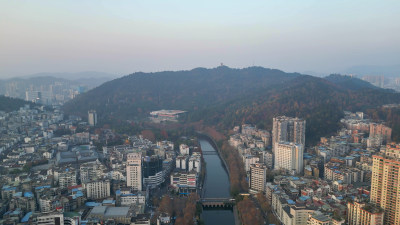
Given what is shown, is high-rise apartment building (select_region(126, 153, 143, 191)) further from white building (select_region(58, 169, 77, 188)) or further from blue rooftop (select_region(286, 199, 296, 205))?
blue rooftop (select_region(286, 199, 296, 205))

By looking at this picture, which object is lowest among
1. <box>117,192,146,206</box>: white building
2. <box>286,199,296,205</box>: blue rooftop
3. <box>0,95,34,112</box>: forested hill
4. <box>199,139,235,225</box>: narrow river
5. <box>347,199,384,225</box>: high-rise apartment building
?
<box>199,139,235,225</box>: narrow river

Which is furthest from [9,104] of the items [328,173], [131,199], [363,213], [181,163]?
[363,213]

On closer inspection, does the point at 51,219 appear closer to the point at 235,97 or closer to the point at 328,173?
the point at 328,173

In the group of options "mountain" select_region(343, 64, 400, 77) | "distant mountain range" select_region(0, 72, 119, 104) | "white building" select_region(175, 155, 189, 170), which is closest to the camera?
"white building" select_region(175, 155, 189, 170)

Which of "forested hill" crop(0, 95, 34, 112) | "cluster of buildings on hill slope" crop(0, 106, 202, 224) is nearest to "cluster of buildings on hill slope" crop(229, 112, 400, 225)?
"cluster of buildings on hill slope" crop(0, 106, 202, 224)

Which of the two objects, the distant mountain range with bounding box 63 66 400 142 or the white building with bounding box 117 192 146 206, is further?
the distant mountain range with bounding box 63 66 400 142

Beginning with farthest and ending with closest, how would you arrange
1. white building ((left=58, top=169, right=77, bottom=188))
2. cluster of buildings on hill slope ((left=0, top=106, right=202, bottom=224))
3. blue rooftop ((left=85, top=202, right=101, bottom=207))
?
white building ((left=58, top=169, right=77, bottom=188)) → blue rooftop ((left=85, top=202, right=101, bottom=207)) → cluster of buildings on hill slope ((left=0, top=106, right=202, bottom=224))

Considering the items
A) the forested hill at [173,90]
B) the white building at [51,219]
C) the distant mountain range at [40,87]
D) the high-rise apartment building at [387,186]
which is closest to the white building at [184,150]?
the white building at [51,219]

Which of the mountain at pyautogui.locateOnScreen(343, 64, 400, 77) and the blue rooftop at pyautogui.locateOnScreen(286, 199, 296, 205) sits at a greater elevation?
the mountain at pyautogui.locateOnScreen(343, 64, 400, 77)
